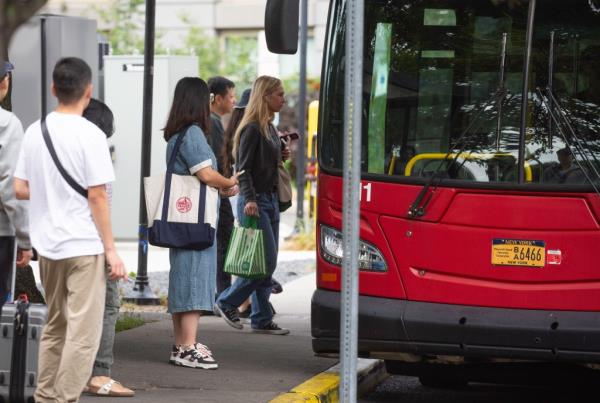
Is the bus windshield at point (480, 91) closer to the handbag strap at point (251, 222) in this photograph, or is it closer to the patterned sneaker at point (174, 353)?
the patterned sneaker at point (174, 353)

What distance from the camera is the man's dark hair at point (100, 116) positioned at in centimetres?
742

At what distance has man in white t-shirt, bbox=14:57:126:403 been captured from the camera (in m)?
6.44

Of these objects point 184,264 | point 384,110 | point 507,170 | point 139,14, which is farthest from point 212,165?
point 139,14

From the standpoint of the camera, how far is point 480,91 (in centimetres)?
788

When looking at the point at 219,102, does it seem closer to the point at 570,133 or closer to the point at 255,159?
the point at 255,159

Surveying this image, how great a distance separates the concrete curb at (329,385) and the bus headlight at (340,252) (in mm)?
734

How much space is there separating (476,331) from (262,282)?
123 inches

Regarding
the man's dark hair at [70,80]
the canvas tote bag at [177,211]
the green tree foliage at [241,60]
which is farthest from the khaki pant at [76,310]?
the green tree foliage at [241,60]

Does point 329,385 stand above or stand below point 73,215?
below

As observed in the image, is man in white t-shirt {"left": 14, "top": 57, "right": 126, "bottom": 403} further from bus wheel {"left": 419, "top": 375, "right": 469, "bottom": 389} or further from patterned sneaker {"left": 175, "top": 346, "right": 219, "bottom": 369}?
bus wheel {"left": 419, "top": 375, "right": 469, "bottom": 389}

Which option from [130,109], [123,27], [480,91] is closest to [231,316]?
[480,91]

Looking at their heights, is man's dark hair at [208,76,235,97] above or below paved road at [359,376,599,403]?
above

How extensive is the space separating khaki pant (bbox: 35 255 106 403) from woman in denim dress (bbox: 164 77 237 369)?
6.11 feet

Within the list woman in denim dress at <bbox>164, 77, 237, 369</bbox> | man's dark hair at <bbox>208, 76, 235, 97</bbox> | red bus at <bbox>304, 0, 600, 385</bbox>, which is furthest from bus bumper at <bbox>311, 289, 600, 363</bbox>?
man's dark hair at <bbox>208, 76, 235, 97</bbox>
